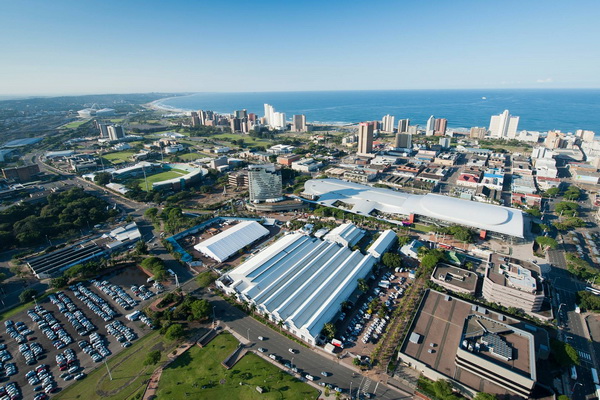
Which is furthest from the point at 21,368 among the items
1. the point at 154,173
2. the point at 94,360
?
the point at 154,173

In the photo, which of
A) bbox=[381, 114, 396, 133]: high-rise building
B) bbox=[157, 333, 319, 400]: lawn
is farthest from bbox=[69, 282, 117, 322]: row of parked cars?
bbox=[381, 114, 396, 133]: high-rise building

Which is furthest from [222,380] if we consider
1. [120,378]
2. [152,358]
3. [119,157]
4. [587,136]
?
[587,136]

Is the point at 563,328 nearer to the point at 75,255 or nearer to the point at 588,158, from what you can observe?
the point at 75,255

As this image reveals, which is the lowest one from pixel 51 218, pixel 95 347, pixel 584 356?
pixel 584 356

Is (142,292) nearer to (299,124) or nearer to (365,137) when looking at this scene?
(365,137)

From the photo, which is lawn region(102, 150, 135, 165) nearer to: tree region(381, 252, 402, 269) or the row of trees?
the row of trees

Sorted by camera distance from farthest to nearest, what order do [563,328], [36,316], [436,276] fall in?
[436,276] < [36,316] < [563,328]

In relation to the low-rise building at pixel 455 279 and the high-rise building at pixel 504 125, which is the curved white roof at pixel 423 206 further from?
the high-rise building at pixel 504 125

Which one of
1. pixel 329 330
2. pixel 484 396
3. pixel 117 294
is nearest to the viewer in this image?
pixel 484 396
